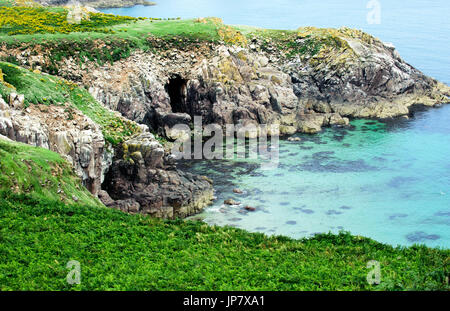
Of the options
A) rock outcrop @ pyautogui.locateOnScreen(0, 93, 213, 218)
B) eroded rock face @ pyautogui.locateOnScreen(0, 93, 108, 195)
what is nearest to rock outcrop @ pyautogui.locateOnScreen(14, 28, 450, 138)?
rock outcrop @ pyautogui.locateOnScreen(0, 93, 213, 218)

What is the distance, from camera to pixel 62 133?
4516cm

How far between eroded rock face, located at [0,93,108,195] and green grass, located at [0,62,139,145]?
5.85ft

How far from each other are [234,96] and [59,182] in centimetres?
4145

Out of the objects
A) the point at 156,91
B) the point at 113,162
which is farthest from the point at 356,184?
the point at 156,91

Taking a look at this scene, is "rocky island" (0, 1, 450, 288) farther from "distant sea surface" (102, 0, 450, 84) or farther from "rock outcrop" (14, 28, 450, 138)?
"distant sea surface" (102, 0, 450, 84)

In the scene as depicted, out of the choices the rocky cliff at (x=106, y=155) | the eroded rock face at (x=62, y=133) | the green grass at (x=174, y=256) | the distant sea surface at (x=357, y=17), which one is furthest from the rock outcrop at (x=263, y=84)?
the green grass at (x=174, y=256)

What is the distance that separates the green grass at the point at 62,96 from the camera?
49.5 meters

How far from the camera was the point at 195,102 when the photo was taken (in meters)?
74.4

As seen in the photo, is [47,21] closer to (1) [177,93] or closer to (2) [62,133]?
(1) [177,93]

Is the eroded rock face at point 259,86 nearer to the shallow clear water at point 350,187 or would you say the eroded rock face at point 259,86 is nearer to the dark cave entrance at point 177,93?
the dark cave entrance at point 177,93

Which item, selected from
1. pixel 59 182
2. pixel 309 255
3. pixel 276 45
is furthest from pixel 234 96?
Result: pixel 309 255

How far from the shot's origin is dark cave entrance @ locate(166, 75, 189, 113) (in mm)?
75438

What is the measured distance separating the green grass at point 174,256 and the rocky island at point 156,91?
4272 mm

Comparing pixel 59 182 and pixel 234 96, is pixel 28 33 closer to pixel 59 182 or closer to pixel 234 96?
pixel 234 96
